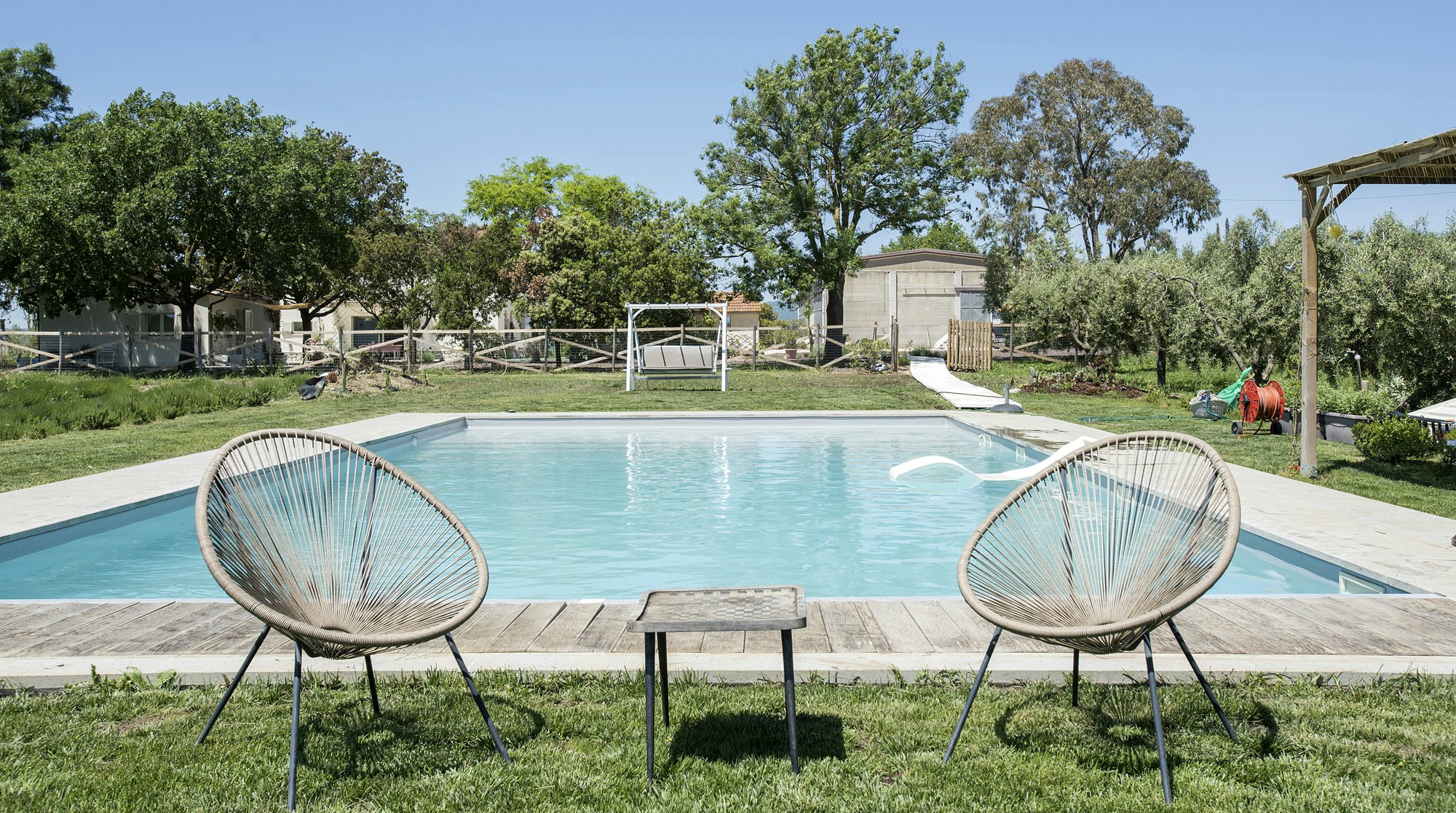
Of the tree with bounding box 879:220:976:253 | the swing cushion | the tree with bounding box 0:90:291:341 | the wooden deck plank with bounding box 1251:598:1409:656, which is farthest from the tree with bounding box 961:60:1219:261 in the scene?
the tree with bounding box 879:220:976:253

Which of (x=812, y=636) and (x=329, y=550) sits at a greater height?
(x=329, y=550)

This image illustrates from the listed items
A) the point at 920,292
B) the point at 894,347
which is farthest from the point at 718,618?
the point at 920,292

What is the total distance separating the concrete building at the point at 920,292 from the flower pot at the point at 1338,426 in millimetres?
25660

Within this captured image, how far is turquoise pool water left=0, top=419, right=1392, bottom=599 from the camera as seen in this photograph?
6.03 metres

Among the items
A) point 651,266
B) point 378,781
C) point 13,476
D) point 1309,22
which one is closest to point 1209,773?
point 378,781

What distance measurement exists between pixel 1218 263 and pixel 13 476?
18671mm

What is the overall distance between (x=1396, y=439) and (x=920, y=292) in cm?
2952

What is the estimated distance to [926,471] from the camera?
10102 millimetres

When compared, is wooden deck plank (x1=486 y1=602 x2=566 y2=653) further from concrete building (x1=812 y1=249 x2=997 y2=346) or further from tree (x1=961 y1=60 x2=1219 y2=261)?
tree (x1=961 y1=60 x2=1219 y2=261)

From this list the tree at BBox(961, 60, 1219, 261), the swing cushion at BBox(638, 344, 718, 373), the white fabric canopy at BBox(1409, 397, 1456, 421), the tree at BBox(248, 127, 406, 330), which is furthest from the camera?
the tree at BBox(961, 60, 1219, 261)

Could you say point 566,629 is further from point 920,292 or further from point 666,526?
point 920,292

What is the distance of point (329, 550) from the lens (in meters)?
3.35

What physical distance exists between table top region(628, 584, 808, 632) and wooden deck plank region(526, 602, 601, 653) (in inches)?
31.0

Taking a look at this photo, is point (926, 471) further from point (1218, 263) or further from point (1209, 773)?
point (1218, 263)
